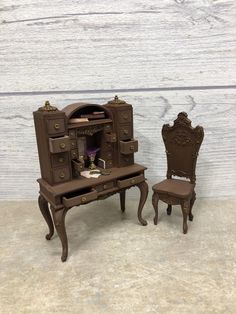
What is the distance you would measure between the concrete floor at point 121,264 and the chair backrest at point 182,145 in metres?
0.55

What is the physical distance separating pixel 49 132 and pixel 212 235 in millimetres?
1821

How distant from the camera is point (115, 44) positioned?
308 cm

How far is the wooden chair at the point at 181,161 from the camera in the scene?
274 cm

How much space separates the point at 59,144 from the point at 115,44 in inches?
56.5

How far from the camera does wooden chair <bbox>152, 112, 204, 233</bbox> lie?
108 inches

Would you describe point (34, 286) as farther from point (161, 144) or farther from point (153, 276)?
point (161, 144)

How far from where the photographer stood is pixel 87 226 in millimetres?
3006

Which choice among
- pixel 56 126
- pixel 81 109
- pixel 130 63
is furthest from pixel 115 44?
pixel 56 126

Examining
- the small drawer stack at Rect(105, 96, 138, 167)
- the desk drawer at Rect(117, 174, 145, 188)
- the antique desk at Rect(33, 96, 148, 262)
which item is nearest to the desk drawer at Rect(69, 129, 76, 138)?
the antique desk at Rect(33, 96, 148, 262)

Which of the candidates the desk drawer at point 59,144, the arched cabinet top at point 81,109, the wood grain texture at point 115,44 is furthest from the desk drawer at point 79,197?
the wood grain texture at point 115,44

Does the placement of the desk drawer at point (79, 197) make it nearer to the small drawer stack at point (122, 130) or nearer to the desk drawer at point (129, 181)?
the desk drawer at point (129, 181)

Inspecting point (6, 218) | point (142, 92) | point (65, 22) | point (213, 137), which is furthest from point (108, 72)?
point (6, 218)

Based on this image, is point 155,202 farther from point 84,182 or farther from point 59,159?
point 59,159

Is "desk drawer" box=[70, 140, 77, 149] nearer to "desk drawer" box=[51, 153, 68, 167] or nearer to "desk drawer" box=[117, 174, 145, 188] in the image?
"desk drawer" box=[51, 153, 68, 167]
